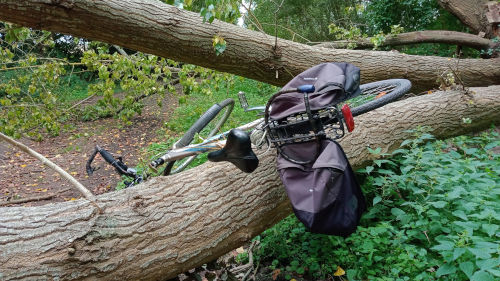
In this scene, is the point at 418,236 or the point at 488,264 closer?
the point at 488,264

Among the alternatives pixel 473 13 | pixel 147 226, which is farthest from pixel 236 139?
pixel 473 13

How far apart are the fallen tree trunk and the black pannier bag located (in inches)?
16.6

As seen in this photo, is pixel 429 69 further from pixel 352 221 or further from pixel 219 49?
pixel 352 221

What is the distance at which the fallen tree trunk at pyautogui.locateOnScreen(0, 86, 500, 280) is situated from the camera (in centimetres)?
188

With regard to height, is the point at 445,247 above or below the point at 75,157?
above

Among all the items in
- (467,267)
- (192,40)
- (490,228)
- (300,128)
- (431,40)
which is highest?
(431,40)

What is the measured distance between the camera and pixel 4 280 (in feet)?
5.75

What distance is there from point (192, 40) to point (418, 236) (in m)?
2.82

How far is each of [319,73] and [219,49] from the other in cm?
115

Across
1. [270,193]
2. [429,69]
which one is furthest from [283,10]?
[270,193]

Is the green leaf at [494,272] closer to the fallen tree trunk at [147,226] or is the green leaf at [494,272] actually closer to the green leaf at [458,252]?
the green leaf at [458,252]

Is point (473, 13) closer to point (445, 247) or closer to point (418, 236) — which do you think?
point (418, 236)

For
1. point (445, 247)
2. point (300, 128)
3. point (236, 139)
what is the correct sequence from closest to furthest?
point (445, 247) → point (236, 139) → point (300, 128)

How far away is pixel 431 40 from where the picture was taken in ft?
26.6
